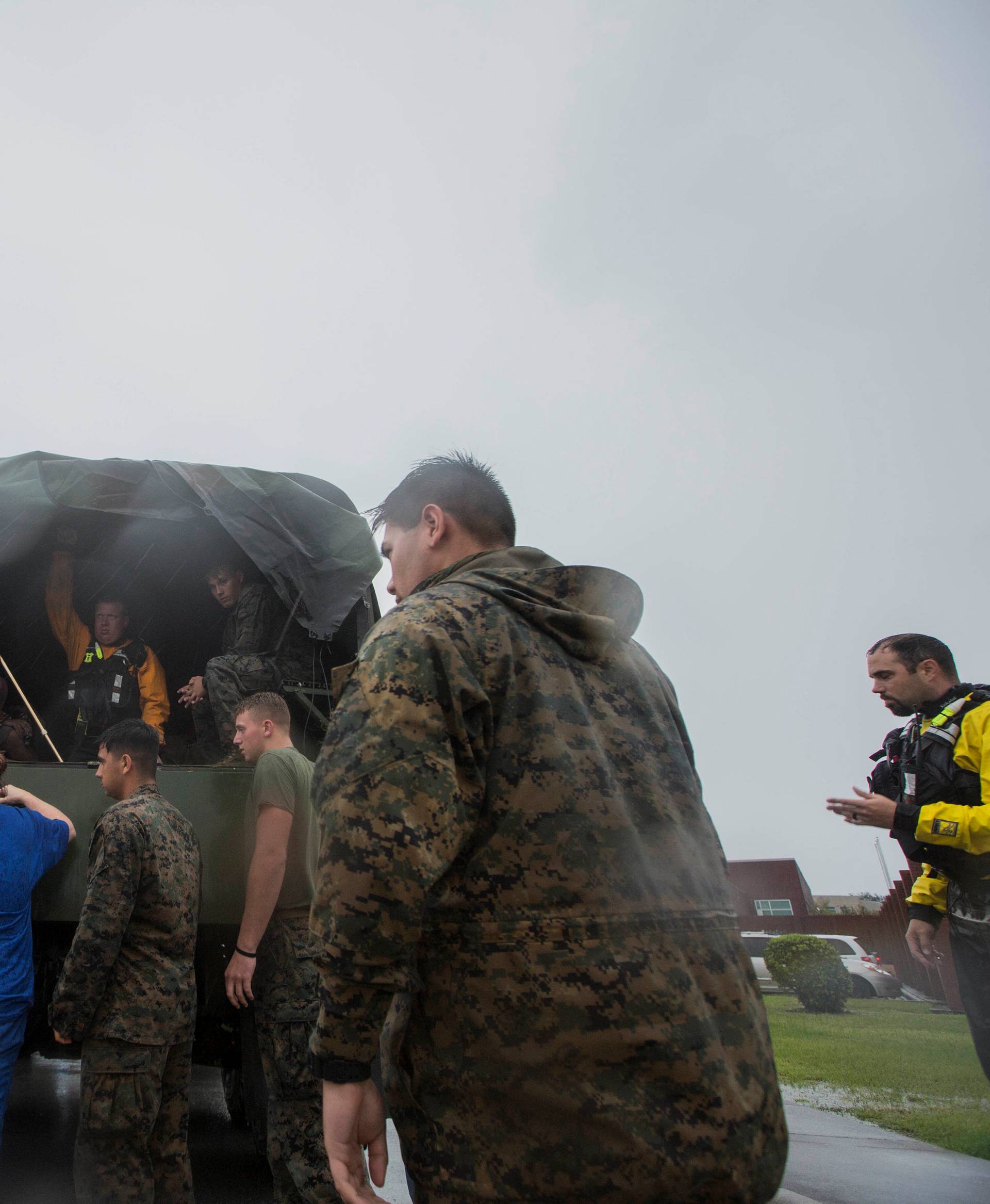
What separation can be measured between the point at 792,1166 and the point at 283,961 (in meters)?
2.73

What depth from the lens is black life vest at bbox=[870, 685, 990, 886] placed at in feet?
9.92

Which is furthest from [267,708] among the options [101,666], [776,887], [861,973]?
[776,887]

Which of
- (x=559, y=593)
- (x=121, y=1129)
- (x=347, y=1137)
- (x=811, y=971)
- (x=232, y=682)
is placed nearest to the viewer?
(x=347, y=1137)

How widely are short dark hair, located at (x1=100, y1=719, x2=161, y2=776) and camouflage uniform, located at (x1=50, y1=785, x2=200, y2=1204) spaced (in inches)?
6.2

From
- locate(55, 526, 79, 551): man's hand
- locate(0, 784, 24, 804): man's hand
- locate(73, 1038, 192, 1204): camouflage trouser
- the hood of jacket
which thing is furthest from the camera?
locate(55, 526, 79, 551): man's hand

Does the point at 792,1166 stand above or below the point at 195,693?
below

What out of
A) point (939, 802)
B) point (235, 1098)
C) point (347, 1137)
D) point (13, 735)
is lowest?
point (235, 1098)

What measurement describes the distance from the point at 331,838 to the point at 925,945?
9.77ft

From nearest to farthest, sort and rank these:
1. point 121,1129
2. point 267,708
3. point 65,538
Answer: point 121,1129
point 267,708
point 65,538

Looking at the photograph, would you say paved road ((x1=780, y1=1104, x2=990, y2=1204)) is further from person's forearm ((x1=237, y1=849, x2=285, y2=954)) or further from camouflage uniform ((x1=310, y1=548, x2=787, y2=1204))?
camouflage uniform ((x1=310, y1=548, x2=787, y2=1204))

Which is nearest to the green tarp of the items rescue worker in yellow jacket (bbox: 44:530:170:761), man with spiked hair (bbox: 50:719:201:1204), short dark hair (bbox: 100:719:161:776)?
rescue worker in yellow jacket (bbox: 44:530:170:761)

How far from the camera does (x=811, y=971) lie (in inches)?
589

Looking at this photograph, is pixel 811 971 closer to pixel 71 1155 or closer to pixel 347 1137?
pixel 71 1155

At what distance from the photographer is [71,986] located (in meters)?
2.87
